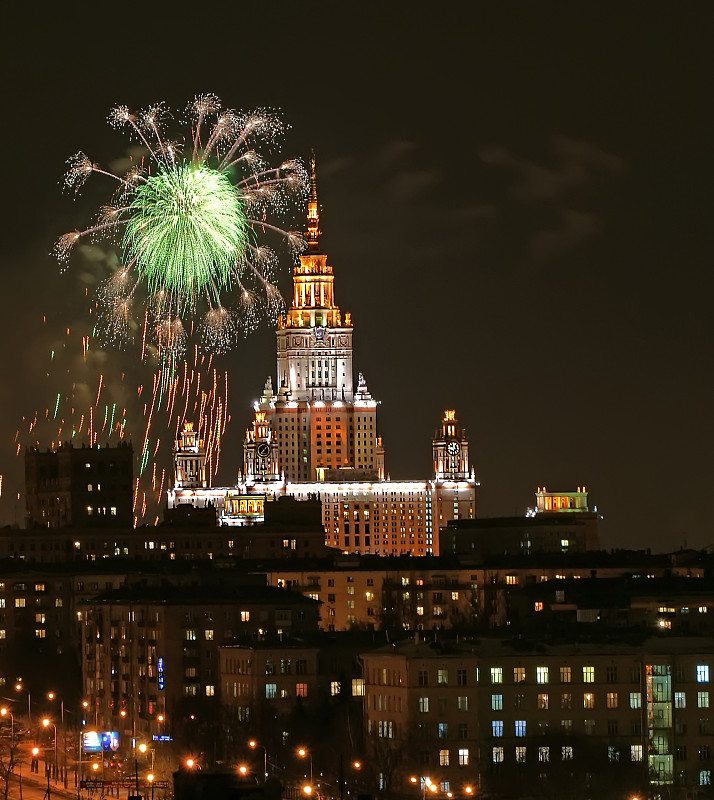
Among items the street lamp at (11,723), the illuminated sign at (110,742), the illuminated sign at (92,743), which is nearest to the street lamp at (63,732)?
the illuminated sign at (92,743)

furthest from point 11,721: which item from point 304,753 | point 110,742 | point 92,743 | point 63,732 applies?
point 304,753

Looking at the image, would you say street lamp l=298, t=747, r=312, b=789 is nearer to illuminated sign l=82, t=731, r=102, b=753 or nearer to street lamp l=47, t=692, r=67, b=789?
street lamp l=47, t=692, r=67, b=789

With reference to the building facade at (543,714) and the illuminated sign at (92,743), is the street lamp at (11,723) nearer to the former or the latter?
the illuminated sign at (92,743)

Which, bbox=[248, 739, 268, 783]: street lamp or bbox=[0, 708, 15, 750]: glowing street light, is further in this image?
bbox=[0, 708, 15, 750]: glowing street light

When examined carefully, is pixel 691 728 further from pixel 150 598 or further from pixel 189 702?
pixel 150 598

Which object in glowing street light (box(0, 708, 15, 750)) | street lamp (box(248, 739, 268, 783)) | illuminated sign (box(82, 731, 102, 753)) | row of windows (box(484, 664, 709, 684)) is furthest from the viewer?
glowing street light (box(0, 708, 15, 750))

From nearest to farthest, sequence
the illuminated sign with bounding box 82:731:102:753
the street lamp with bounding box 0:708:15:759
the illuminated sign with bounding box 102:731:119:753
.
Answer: the illuminated sign with bounding box 82:731:102:753 < the illuminated sign with bounding box 102:731:119:753 < the street lamp with bounding box 0:708:15:759

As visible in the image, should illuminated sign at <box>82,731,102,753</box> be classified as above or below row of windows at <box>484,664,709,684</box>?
below

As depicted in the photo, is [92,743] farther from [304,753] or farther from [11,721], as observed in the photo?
[304,753]

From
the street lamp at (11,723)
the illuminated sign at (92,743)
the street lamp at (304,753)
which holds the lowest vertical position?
the street lamp at (304,753)

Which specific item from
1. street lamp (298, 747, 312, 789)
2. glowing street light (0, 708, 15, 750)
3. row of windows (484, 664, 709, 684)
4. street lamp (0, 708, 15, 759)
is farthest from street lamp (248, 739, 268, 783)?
glowing street light (0, 708, 15, 750)

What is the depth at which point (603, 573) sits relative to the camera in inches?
6998

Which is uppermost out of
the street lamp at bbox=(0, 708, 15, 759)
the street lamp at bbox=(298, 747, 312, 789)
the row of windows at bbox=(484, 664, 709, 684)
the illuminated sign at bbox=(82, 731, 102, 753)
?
the row of windows at bbox=(484, 664, 709, 684)

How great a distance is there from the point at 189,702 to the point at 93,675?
1580cm
